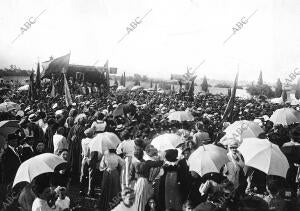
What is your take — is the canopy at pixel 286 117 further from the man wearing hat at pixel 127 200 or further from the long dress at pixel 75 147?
the man wearing hat at pixel 127 200

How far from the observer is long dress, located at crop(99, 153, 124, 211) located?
21.0 feet

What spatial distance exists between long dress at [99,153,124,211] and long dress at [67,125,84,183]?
2.54 m

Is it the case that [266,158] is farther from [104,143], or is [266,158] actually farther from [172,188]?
[104,143]

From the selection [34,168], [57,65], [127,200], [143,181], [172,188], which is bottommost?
[172,188]

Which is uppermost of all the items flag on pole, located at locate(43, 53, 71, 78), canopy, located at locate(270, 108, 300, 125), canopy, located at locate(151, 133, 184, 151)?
flag on pole, located at locate(43, 53, 71, 78)

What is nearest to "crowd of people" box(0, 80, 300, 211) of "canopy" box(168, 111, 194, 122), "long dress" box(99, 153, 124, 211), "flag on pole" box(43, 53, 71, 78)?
"long dress" box(99, 153, 124, 211)

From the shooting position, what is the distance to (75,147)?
8.99 m

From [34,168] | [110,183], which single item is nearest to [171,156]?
[110,183]

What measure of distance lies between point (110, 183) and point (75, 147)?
2868 mm

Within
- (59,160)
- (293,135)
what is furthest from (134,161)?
(293,135)

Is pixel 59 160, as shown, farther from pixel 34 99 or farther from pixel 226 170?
pixel 34 99

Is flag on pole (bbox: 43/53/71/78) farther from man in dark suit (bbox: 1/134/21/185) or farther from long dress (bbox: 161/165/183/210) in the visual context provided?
long dress (bbox: 161/165/183/210)

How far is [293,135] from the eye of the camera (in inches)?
294

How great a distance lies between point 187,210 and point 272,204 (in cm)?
127
